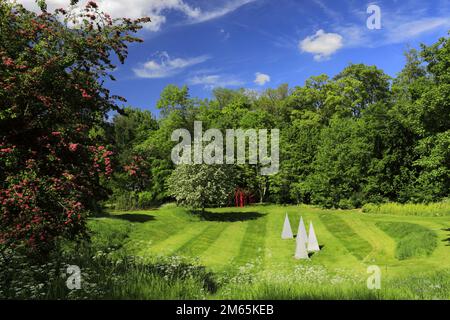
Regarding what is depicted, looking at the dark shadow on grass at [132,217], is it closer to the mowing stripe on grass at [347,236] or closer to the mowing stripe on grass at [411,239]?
the mowing stripe on grass at [347,236]

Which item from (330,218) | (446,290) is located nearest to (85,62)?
(446,290)

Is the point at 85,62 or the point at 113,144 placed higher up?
the point at 85,62

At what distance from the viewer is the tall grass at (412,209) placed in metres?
31.4

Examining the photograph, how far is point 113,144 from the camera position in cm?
890

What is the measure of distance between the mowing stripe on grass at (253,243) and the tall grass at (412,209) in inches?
412

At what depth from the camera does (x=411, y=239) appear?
2103 cm

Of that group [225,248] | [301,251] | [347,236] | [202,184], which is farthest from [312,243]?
[202,184]

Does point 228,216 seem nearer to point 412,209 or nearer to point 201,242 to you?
point 201,242

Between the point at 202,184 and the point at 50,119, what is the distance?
90.9 ft

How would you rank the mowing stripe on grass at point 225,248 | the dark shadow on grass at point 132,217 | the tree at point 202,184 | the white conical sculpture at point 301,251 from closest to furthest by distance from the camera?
the mowing stripe on grass at point 225,248 → the white conical sculpture at point 301,251 → the dark shadow on grass at point 132,217 → the tree at point 202,184

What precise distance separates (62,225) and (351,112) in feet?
213

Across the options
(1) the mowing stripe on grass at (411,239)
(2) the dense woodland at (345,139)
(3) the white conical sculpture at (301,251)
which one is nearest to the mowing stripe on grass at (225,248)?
(3) the white conical sculpture at (301,251)

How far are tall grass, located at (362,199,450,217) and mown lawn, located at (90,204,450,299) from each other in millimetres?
2684
